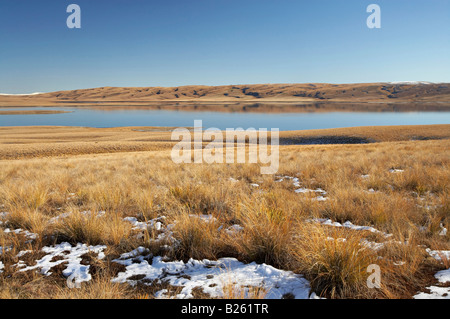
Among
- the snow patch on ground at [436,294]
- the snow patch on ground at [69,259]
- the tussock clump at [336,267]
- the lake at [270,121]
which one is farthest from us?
the lake at [270,121]

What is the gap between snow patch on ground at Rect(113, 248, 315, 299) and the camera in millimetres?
2344

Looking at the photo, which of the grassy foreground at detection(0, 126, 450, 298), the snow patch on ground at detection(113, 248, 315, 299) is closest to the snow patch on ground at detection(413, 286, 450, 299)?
the grassy foreground at detection(0, 126, 450, 298)

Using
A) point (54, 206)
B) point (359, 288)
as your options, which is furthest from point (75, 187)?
point (359, 288)

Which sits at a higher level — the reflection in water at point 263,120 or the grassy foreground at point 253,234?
the reflection in water at point 263,120

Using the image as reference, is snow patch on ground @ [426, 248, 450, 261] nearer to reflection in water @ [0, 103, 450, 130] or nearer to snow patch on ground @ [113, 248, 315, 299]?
snow patch on ground @ [113, 248, 315, 299]

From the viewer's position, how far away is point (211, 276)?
2619 millimetres

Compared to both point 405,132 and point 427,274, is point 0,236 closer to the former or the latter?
point 427,274

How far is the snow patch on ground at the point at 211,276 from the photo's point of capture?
2344 mm

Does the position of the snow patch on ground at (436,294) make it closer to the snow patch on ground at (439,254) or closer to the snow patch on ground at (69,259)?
the snow patch on ground at (439,254)

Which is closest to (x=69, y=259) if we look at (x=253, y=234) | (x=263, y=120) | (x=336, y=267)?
(x=253, y=234)

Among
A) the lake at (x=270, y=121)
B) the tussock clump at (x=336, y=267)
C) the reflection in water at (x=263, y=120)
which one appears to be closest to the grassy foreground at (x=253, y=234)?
the tussock clump at (x=336, y=267)

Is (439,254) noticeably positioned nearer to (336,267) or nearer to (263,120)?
(336,267)

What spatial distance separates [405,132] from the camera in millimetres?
43312
